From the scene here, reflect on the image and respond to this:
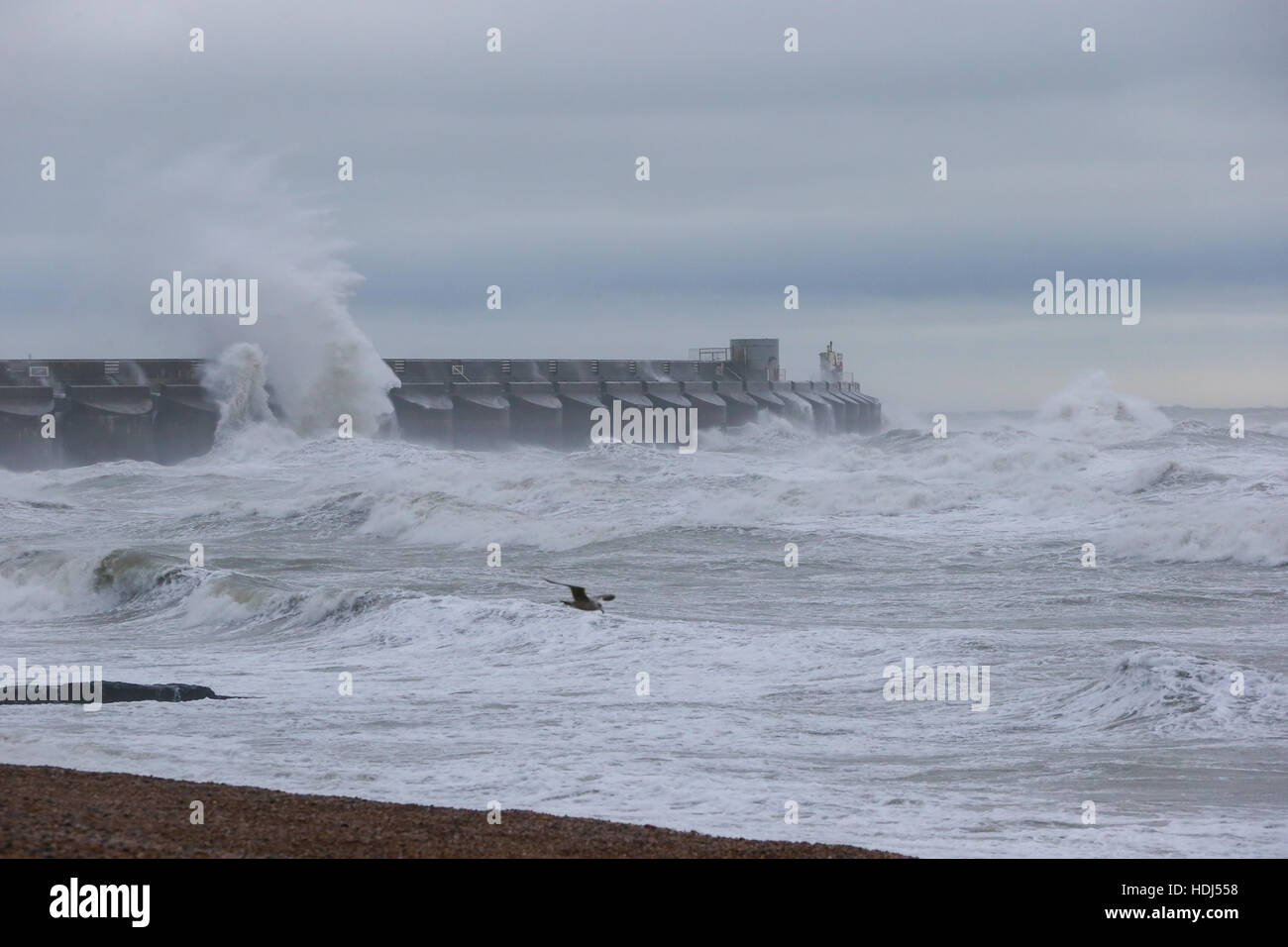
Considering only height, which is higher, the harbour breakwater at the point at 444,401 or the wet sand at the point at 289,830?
the harbour breakwater at the point at 444,401

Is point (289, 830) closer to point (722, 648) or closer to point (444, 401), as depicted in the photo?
point (722, 648)

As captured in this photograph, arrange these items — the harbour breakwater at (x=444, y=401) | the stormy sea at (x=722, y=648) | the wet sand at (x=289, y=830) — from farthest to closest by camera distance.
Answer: the harbour breakwater at (x=444, y=401) → the stormy sea at (x=722, y=648) → the wet sand at (x=289, y=830)

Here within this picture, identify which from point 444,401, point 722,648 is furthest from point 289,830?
point 444,401

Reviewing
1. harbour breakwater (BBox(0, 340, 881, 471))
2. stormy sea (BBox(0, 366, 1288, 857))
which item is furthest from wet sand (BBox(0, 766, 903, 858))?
harbour breakwater (BBox(0, 340, 881, 471))

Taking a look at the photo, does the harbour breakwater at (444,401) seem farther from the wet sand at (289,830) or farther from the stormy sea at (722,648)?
the wet sand at (289,830)

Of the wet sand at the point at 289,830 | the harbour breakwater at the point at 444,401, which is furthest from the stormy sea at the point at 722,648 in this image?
the harbour breakwater at the point at 444,401

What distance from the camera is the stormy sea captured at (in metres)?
8.84

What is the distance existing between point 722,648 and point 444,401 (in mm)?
33901

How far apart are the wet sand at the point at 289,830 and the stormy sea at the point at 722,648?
2.15ft

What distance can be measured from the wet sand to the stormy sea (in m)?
0.66

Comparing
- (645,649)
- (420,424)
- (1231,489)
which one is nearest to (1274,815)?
(645,649)

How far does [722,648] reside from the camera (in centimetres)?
1401

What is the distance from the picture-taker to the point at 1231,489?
2670 centimetres

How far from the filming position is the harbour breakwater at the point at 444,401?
4062 cm
